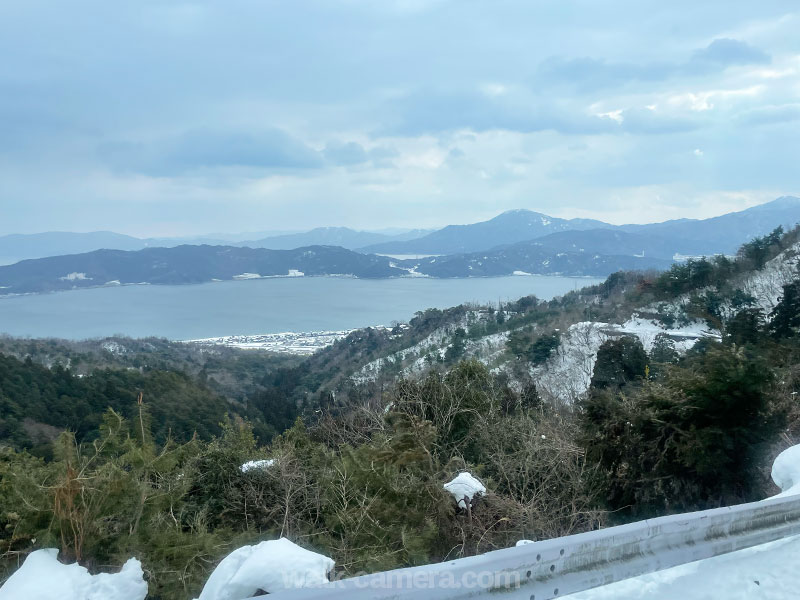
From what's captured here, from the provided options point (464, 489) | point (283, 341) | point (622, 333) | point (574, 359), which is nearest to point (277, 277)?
point (283, 341)

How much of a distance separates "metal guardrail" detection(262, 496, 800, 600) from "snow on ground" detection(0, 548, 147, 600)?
4.31 feet

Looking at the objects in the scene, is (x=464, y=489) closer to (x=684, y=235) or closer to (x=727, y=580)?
(x=727, y=580)

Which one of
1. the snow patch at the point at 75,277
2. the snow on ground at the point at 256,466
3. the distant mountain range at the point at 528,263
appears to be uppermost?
the snow patch at the point at 75,277

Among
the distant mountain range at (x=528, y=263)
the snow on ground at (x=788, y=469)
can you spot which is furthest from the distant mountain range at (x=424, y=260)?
the snow on ground at (x=788, y=469)

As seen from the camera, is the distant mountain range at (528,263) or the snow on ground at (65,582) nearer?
the snow on ground at (65,582)

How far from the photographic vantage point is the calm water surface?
90.4 m

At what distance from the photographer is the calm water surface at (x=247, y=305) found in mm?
90375

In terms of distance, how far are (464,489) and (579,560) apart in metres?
2.86

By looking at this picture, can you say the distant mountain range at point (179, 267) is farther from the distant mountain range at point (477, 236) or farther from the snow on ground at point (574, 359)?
the snow on ground at point (574, 359)

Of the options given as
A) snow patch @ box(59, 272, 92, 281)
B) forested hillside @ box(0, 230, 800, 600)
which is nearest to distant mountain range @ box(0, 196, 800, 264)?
forested hillside @ box(0, 230, 800, 600)

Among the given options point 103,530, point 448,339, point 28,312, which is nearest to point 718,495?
point 103,530

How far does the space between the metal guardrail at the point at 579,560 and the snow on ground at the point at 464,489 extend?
2572 mm

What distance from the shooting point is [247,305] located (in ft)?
365

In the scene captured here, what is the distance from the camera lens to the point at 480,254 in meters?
124
